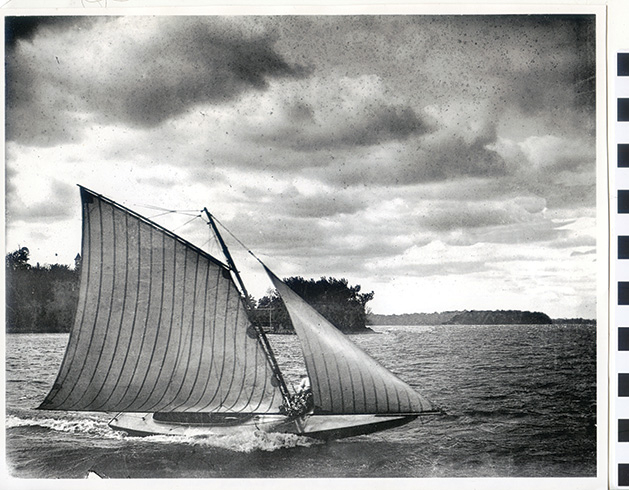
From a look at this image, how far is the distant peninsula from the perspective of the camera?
2.42 meters

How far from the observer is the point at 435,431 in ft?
8.04

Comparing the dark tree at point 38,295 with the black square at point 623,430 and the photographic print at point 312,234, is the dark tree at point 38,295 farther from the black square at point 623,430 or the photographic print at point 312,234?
the black square at point 623,430

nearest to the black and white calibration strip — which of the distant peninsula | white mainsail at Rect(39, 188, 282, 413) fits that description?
the distant peninsula

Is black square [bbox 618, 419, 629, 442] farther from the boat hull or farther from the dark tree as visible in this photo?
the dark tree

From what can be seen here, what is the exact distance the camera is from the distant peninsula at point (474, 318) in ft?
7.95

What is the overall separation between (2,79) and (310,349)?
1.38 m

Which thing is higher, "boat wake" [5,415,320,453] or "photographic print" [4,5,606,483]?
"photographic print" [4,5,606,483]

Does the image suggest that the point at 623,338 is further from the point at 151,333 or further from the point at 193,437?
the point at 151,333

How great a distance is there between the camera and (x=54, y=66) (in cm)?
246

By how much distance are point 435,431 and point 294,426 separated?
18.6 inches

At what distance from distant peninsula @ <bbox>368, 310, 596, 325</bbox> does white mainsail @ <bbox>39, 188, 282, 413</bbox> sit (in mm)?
446

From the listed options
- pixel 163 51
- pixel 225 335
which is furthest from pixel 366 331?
pixel 163 51

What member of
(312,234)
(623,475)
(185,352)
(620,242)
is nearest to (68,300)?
(185,352)
